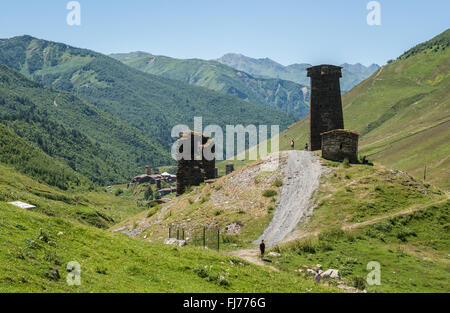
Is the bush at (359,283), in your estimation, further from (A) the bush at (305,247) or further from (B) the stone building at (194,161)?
(B) the stone building at (194,161)

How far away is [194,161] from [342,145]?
53.7 ft

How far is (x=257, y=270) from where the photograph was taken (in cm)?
2019

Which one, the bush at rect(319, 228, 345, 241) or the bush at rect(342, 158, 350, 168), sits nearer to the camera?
the bush at rect(319, 228, 345, 241)

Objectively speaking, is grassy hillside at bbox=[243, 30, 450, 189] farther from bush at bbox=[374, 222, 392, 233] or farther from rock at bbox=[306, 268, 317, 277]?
rock at bbox=[306, 268, 317, 277]

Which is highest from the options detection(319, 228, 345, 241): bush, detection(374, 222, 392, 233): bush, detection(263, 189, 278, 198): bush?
detection(263, 189, 278, 198): bush

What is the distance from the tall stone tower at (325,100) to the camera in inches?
1778

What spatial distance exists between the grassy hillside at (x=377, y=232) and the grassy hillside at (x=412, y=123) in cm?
4982

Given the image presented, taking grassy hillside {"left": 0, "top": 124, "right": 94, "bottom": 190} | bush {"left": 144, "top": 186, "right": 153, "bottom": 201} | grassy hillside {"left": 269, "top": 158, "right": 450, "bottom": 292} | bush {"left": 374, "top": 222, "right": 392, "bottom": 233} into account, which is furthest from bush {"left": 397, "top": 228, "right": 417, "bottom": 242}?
bush {"left": 144, "top": 186, "right": 153, "bottom": 201}

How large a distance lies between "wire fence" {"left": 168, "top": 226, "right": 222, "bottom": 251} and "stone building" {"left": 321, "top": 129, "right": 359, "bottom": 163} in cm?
1365

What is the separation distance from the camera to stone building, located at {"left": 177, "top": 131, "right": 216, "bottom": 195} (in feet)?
150

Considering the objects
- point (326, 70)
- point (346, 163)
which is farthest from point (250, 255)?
point (326, 70)
